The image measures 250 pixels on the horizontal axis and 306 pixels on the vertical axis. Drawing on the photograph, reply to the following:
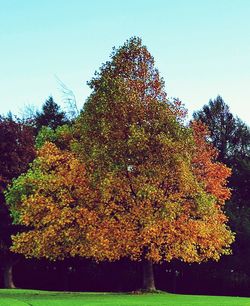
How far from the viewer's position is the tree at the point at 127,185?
40219 millimetres

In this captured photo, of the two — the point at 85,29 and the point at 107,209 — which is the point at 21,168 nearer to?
the point at 107,209

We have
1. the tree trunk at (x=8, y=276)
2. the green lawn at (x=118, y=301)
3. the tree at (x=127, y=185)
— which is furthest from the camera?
the tree trunk at (x=8, y=276)

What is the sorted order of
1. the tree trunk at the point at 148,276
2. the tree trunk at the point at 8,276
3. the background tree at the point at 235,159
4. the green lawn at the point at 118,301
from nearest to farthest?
the green lawn at the point at 118,301
the tree trunk at the point at 148,276
the background tree at the point at 235,159
the tree trunk at the point at 8,276

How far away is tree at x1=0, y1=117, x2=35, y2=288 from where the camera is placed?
188 ft

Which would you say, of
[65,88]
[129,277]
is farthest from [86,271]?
[65,88]

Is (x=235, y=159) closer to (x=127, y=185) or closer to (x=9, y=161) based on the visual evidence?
(x=9, y=161)

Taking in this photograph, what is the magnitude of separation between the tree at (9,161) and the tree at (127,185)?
13.7 meters

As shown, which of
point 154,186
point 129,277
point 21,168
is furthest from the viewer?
point 129,277

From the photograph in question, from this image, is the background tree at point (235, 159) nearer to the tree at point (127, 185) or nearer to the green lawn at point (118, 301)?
the tree at point (127, 185)

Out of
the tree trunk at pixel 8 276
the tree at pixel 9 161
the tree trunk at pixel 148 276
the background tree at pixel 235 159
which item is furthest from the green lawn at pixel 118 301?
the tree trunk at pixel 8 276

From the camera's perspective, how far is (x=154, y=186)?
39.8 metres

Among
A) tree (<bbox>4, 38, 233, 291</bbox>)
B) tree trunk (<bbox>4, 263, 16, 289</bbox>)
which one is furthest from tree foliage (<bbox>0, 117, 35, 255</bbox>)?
tree (<bbox>4, 38, 233, 291</bbox>)

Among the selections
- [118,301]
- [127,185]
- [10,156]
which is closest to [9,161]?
[10,156]

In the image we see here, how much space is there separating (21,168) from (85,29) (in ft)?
80.4
